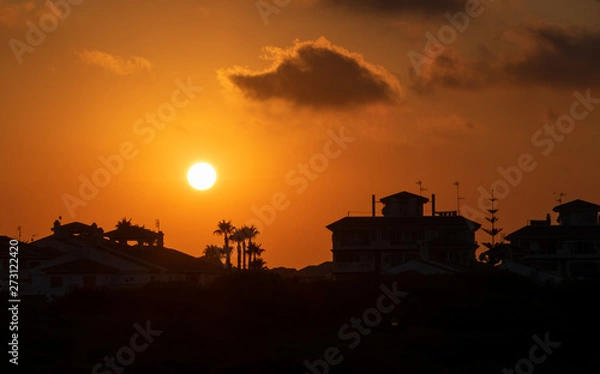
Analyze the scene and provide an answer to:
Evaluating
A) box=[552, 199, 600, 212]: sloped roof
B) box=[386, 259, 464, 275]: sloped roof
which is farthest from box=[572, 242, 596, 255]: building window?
box=[386, 259, 464, 275]: sloped roof

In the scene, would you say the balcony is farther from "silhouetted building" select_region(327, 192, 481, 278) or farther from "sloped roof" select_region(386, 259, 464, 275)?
"sloped roof" select_region(386, 259, 464, 275)

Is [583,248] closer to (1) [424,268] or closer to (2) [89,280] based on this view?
(1) [424,268]

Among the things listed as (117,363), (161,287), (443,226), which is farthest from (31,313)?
(443,226)

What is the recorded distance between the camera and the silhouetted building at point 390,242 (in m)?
90.2

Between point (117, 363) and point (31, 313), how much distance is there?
15.4 meters

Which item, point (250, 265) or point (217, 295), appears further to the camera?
point (250, 265)

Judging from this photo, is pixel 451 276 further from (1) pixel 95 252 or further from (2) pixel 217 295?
(1) pixel 95 252

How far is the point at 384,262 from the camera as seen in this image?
90.2m

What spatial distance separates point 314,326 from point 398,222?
97.2ft

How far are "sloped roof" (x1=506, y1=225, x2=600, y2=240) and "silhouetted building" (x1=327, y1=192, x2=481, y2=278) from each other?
4.42m

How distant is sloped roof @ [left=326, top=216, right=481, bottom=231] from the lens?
91500mm

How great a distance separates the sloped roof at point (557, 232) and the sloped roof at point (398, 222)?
4.79 metres

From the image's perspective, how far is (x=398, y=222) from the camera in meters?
92.5

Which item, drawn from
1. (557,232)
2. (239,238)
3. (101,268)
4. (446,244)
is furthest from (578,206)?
(101,268)
